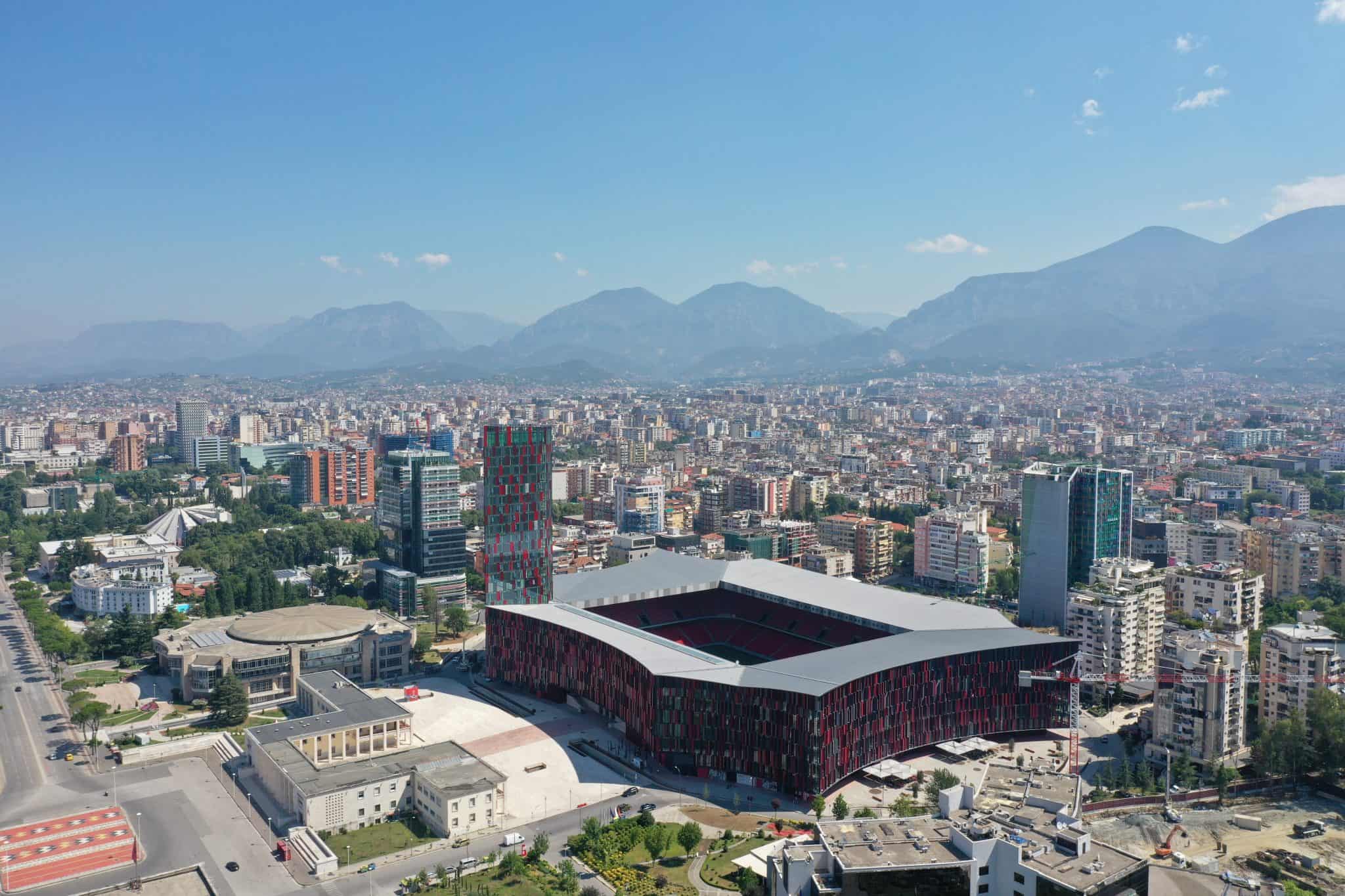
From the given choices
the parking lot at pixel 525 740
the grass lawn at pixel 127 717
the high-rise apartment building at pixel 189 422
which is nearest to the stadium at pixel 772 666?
the parking lot at pixel 525 740

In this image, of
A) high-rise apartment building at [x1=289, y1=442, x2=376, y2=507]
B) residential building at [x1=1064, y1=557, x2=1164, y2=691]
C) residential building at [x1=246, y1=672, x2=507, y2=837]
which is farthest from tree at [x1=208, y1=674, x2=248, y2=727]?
high-rise apartment building at [x1=289, y1=442, x2=376, y2=507]

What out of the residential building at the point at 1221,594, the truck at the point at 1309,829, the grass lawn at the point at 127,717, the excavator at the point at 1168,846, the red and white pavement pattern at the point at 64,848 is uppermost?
the residential building at the point at 1221,594

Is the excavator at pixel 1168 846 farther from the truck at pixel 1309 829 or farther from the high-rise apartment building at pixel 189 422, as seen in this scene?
the high-rise apartment building at pixel 189 422

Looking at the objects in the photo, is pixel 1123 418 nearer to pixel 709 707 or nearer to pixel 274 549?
pixel 274 549

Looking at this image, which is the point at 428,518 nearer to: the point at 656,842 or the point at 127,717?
the point at 127,717

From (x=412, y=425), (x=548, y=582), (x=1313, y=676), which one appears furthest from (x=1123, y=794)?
(x=412, y=425)

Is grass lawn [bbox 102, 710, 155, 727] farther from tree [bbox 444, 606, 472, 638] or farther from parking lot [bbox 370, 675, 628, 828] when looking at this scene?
tree [bbox 444, 606, 472, 638]
